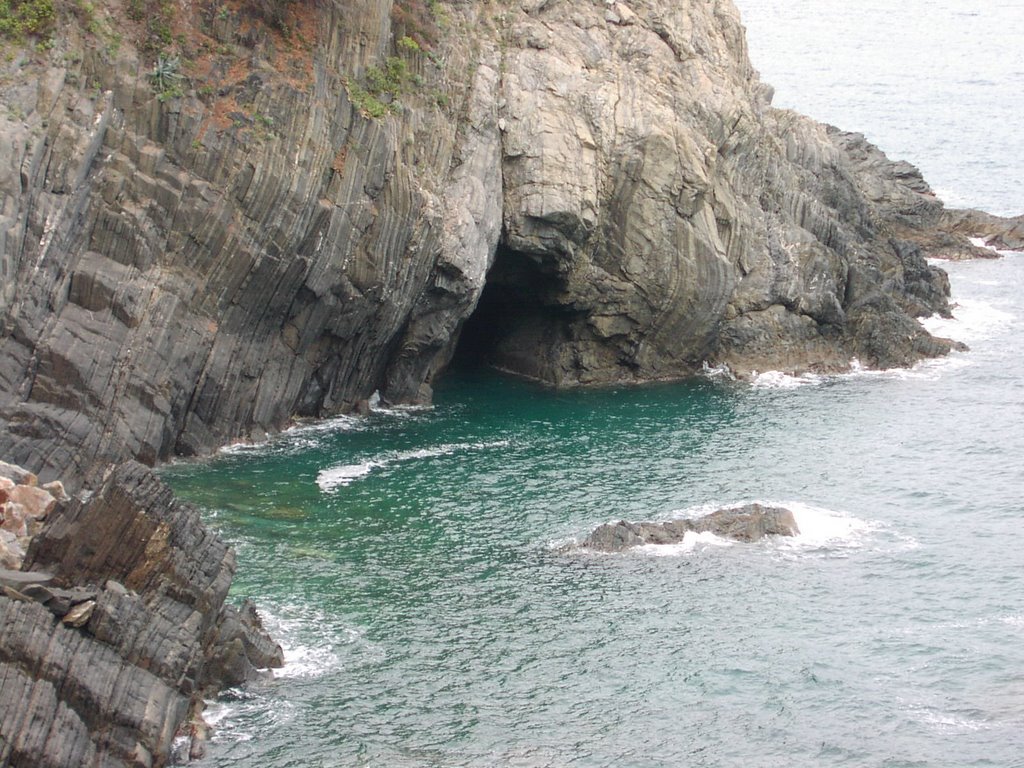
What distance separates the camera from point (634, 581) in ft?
157

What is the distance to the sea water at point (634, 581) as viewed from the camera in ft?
125

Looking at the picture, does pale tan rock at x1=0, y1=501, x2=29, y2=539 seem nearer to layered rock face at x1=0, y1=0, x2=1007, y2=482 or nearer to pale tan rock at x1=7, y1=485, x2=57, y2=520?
pale tan rock at x1=7, y1=485, x2=57, y2=520

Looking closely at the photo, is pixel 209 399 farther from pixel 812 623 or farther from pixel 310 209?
pixel 812 623

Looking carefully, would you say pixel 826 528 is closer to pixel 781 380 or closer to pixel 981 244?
pixel 781 380

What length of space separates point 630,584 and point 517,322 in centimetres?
3075

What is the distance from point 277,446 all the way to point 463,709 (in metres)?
23.9

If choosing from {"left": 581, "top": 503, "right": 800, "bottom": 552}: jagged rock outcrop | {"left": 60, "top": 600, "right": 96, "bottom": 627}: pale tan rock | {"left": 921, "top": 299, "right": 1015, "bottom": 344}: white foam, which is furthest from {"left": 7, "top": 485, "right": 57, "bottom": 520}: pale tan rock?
{"left": 921, "top": 299, "right": 1015, "bottom": 344}: white foam

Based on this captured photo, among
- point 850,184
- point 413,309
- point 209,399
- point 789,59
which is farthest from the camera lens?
point 789,59

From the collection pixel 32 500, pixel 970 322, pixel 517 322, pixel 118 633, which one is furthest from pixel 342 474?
pixel 970 322

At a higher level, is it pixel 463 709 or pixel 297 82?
pixel 297 82

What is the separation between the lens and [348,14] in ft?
203

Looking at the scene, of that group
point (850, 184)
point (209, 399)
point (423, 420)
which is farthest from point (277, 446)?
point (850, 184)

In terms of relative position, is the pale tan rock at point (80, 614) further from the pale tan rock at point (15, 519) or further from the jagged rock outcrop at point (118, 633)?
the pale tan rock at point (15, 519)

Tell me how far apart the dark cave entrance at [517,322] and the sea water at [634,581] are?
2.62 metres
